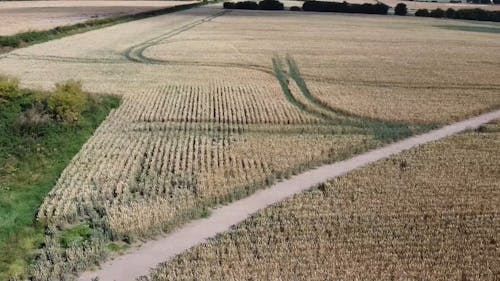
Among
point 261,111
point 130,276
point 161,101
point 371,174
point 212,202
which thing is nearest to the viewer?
point 130,276

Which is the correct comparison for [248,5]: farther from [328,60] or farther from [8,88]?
[8,88]

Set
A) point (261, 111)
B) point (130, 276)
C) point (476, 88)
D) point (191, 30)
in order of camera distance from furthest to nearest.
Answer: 1. point (191, 30)
2. point (476, 88)
3. point (261, 111)
4. point (130, 276)

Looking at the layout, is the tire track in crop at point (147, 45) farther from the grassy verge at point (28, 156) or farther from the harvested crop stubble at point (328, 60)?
the grassy verge at point (28, 156)

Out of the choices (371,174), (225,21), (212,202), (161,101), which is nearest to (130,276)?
(212,202)

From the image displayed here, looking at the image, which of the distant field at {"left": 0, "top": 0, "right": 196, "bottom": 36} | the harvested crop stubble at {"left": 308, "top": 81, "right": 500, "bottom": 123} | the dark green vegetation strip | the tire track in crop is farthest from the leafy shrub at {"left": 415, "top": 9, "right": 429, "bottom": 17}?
the harvested crop stubble at {"left": 308, "top": 81, "right": 500, "bottom": 123}

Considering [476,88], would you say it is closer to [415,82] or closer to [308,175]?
[415,82]

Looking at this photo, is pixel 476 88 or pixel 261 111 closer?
pixel 261 111
